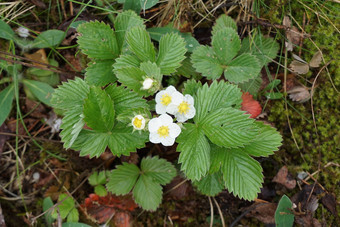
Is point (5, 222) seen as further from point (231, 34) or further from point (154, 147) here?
point (231, 34)

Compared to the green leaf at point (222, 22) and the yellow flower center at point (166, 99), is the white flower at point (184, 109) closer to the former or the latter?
the yellow flower center at point (166, 99)

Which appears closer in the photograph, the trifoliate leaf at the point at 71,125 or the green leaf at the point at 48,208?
the trifoliate leaf at the point at 71,125

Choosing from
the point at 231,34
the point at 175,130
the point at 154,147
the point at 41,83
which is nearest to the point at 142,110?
the point at 175,130

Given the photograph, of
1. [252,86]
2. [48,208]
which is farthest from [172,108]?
[48,208]

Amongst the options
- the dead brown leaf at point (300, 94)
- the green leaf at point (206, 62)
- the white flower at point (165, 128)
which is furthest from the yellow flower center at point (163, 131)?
the dead brown leaf at point (300, 94)

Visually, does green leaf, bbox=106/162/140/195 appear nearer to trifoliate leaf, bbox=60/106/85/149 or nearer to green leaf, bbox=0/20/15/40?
trifoliate leaf, bbox=60/106/85/149

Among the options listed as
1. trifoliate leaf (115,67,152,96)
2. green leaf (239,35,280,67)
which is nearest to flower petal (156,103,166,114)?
trifoliate leaf (115,67,152,96)
